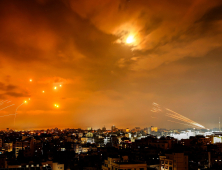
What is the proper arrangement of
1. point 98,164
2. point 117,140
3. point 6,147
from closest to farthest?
point 98,164
point 6,147
point 117,140

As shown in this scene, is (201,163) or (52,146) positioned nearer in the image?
(201,163)

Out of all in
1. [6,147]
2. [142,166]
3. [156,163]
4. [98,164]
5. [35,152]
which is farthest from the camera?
[6,147]

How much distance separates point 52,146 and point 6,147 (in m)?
4.90

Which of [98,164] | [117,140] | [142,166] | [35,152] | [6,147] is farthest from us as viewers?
[117,140]

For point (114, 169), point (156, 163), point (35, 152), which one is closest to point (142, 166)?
point (114, 169)

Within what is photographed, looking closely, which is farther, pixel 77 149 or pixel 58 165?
pixel 77 149

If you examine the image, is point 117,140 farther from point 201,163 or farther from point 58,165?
point 58,165

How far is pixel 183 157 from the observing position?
11688 millimetres

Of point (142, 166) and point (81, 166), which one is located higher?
point (142, 166)

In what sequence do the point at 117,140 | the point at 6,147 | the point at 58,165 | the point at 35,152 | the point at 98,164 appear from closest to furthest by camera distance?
the point at 58,165, the point at 98,164, the point at 35,152, the point at 6,147, the point at 117,140

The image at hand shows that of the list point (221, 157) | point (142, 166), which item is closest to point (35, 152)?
point (142, 166)

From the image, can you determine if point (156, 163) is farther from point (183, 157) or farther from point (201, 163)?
point (201, 163)

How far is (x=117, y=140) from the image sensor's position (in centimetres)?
3475

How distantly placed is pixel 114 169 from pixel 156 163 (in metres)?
4.92
